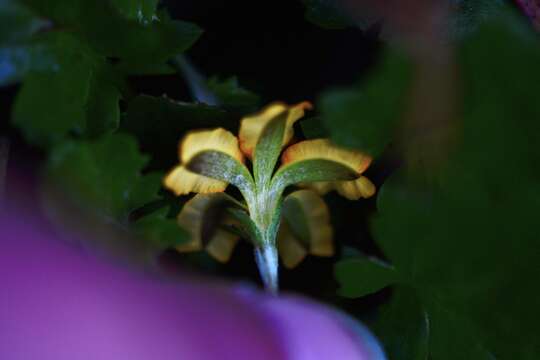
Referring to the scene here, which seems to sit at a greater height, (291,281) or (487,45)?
(487,45)

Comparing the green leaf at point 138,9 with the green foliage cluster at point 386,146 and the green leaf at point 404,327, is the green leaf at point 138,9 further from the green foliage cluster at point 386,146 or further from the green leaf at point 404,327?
the green leaf at point 404,327

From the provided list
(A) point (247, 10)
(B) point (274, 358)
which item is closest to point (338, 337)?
(B) point (274, 358)

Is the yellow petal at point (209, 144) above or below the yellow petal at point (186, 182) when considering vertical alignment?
above

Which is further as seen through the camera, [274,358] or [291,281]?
[291,281]

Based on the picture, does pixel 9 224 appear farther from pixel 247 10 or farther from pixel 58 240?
pixel 247 10

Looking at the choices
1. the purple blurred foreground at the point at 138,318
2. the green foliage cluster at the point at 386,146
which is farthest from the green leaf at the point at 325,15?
the purple blurred foreground at the point at 138,318

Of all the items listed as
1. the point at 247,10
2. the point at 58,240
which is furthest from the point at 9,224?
the point at 247,10

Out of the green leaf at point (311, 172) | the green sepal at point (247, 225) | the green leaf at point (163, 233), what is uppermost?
the green leaf at point (311, 172)
